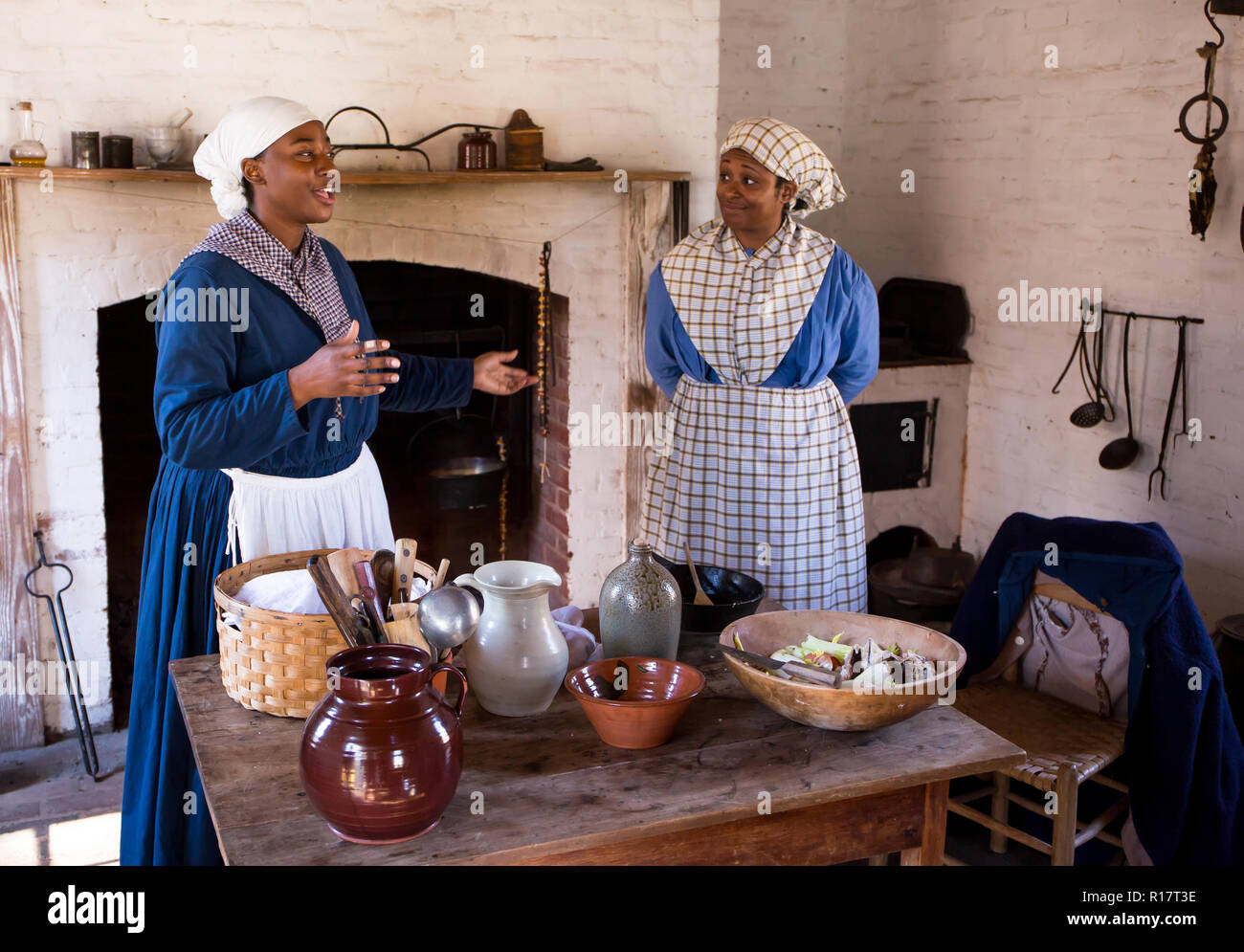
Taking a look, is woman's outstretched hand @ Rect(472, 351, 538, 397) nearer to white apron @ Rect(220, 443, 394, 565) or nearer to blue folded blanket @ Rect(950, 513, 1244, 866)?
white apron @ Rect(220, 443, 394, 565)

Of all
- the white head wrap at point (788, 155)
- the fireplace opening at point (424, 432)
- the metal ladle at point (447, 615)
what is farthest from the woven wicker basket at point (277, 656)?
the fireplace opening at point (424, 432)

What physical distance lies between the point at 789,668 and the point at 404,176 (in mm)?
2164

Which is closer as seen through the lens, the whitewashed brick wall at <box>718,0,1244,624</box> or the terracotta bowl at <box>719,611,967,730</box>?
the terracotta bowl at <box>719,611,967,730</box>

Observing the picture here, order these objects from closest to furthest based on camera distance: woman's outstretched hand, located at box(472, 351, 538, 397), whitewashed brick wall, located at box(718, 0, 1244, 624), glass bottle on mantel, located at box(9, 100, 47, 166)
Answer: woman's outstretched hand, located at box(472, 351, 538, 397) < glass bottle on mantel, located at box(9, 100, 47, 166) < whitewashed brick wall, located at box(718, 0, 1244, 624)

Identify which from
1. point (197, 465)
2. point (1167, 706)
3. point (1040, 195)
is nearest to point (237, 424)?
point (197, 465)

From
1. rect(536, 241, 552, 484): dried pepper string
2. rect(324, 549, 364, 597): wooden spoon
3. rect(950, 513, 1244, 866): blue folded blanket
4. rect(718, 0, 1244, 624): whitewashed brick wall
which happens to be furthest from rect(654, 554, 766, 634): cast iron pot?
rect(718, 0, 1244, 624): whitewashed brick wall

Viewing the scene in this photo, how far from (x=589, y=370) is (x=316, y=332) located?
1604 millimetres

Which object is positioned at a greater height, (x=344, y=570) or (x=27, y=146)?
(x=27, y=146)

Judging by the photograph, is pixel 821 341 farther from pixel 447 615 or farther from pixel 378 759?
pixel 378 759

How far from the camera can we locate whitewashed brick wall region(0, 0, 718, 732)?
128 inches

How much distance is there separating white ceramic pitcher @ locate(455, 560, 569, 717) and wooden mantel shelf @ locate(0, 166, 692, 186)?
1.92 metres

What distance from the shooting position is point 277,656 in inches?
70.7
